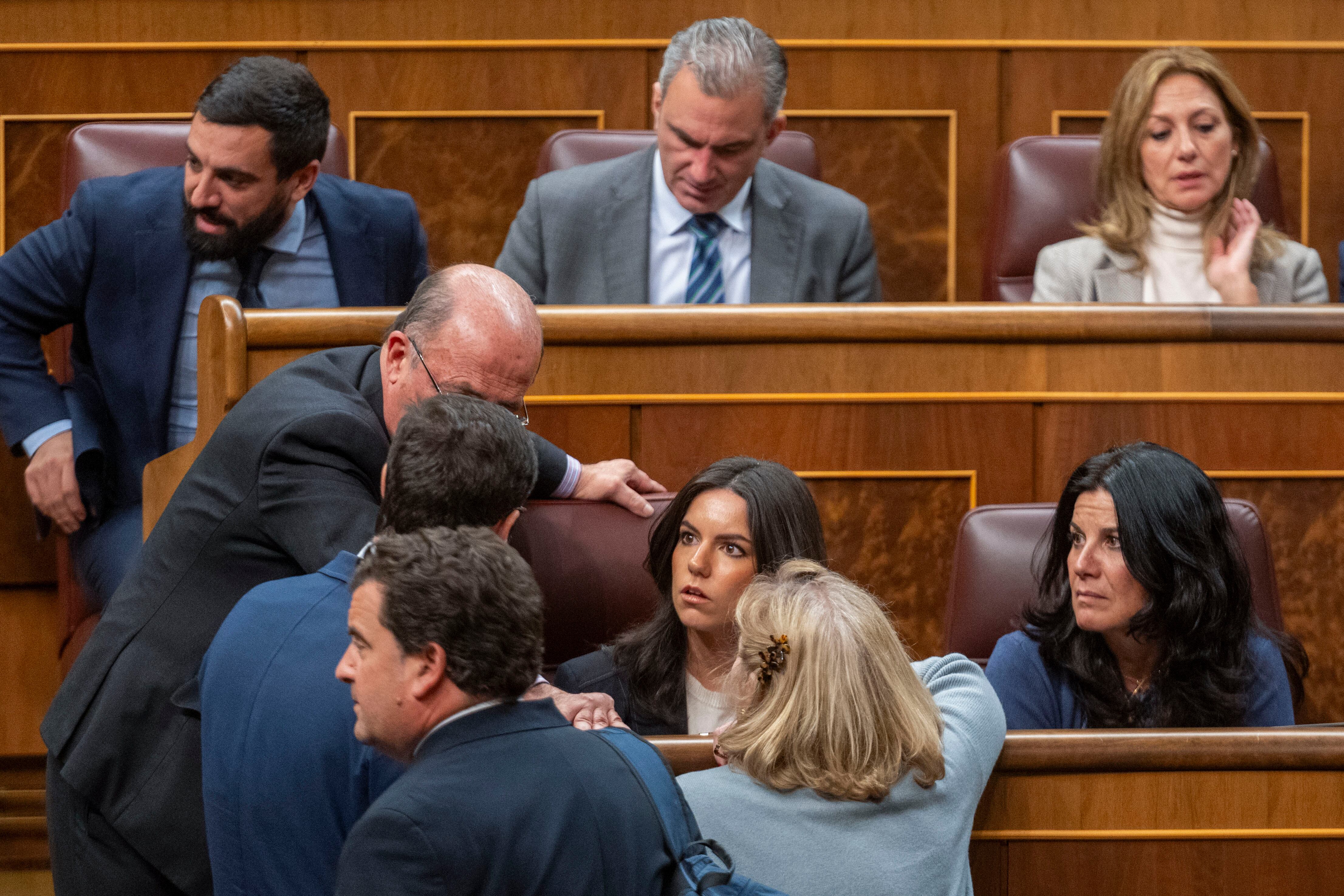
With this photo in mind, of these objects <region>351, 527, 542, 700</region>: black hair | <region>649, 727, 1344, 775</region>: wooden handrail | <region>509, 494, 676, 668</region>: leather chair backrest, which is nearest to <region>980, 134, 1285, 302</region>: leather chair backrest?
<region>509, 494, 676, 668</region>: leather chair backrest

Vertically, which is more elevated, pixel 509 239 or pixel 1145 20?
pixel 1145 20

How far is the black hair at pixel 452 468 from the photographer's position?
2.63 ft

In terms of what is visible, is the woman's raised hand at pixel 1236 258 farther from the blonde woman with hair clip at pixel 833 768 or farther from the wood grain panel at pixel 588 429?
the blonde woman with hair clip at pixel 833 768

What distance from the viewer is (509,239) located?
1741 millimetres

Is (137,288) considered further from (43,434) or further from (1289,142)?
(1289,142)

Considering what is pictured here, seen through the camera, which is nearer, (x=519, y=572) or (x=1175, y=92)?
(x=519, y=572)

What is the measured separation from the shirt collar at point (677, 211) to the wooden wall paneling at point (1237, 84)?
58 centimetres

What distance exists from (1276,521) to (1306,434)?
3.6 inches

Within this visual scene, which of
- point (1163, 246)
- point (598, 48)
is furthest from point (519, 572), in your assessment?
point (598, 48)

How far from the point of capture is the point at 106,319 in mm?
1574

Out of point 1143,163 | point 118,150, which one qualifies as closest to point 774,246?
point 1143,163

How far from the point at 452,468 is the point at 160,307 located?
0.88 m

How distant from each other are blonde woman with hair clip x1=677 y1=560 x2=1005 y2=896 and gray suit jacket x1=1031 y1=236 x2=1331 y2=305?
3.08 feet

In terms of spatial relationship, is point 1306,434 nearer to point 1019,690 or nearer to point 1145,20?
point 1019,690
